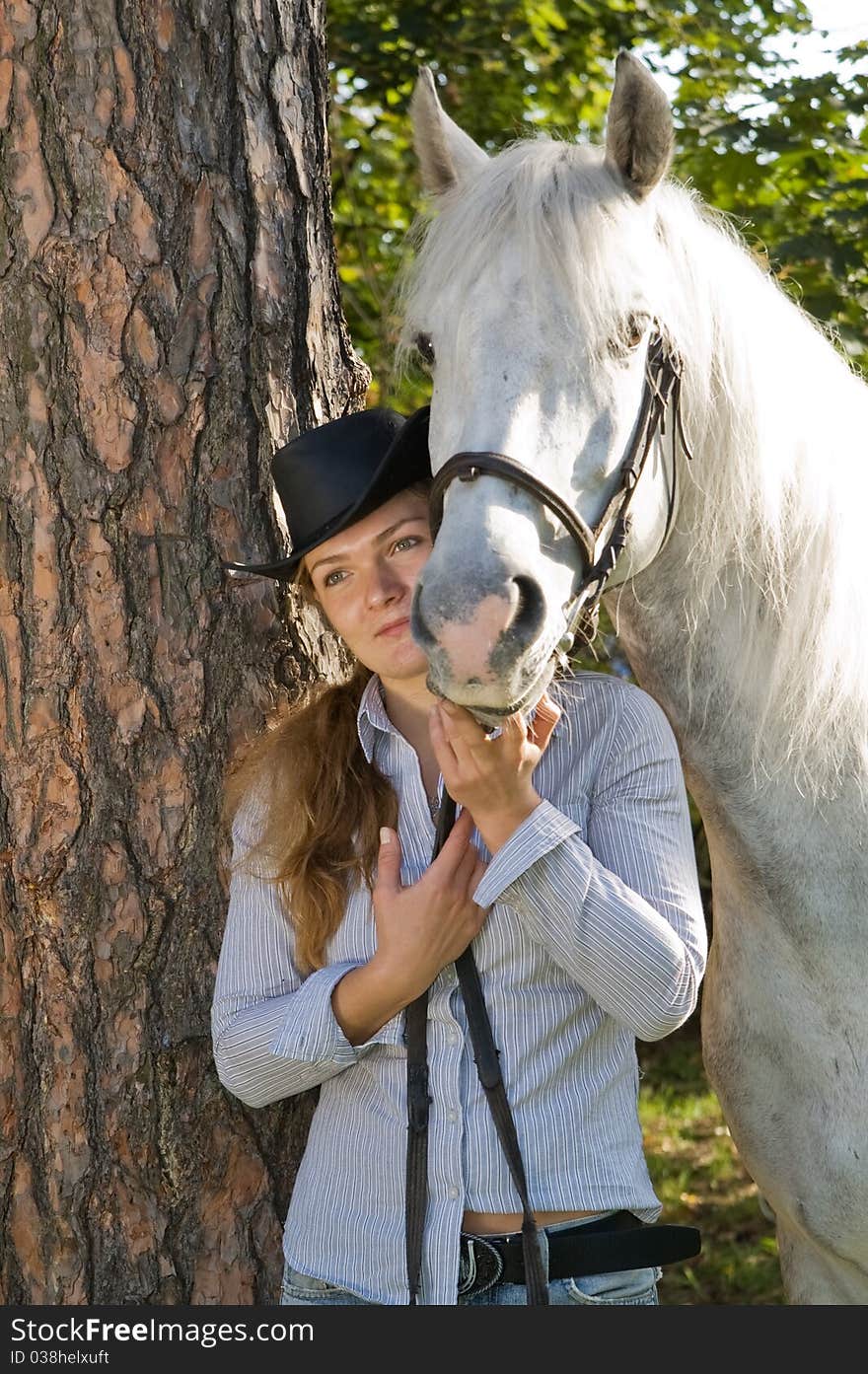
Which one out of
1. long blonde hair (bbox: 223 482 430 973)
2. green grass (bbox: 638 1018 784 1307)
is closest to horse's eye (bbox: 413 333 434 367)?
long blonde hair (bbox: 223 482 430 973)

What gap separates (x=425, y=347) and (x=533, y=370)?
28 centimetres

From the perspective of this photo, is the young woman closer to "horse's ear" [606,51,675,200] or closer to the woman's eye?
the woman's eye

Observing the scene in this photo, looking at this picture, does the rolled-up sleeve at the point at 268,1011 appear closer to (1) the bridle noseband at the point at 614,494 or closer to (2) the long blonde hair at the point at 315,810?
(2) the long blonde hair at the point at 315,810

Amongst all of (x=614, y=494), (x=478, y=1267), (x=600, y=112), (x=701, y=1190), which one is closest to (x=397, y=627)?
(x=614, y=494)

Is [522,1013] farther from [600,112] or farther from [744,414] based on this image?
[600,112]

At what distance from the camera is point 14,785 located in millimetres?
2230

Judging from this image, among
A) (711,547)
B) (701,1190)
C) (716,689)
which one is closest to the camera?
(711,547)

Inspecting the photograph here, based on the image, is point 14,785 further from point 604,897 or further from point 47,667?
point 604,897

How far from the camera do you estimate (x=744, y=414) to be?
6.64ft

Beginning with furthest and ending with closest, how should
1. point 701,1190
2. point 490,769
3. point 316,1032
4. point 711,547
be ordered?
point 701,1190 → point 711,547 → point 316,1032 → point 490,769

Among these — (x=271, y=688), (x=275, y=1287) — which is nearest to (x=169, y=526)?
(x=271, y=688)

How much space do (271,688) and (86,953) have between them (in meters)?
0.58

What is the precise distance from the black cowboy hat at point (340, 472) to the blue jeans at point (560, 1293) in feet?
3.64

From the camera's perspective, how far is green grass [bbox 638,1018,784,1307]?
435 centimetres
